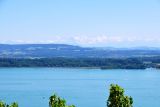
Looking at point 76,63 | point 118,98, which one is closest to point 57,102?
point 118,98

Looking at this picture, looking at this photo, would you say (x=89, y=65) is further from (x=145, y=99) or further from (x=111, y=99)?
(x=111, y=99)

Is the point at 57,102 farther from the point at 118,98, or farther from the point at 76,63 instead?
the point at 76,63

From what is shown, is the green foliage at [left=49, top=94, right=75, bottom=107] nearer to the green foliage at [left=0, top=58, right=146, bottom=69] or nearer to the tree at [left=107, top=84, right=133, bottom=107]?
the tree at [left=107, top=84, right=133, bottom=107]

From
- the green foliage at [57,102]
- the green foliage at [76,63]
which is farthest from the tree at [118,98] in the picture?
the green foliage at [76,63]

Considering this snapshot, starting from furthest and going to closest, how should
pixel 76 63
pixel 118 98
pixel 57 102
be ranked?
1. pixel 76 63
2. pixel 57 102
3. pixel 118 98

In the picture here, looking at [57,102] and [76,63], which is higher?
[57,102]

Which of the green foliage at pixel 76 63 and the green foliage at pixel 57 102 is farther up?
the green foliage at pixel 57 102

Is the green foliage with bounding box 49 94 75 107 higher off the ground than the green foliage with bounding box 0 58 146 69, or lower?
higher

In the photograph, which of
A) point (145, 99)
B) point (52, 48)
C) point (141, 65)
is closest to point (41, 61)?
point (141, 65)

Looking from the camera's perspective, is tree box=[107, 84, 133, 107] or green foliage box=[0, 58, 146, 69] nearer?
tree box=[107, 84, 133, 107]

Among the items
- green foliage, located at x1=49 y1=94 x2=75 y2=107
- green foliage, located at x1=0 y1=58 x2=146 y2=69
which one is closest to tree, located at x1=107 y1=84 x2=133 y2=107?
green foliage, located at x1=49 y1=94 x2=75 y2=107

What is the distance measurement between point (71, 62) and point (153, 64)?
12.1 m

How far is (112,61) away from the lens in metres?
75.1

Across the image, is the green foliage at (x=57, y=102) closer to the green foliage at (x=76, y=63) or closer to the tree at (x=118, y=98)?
the tree at (x=118, y=98)
